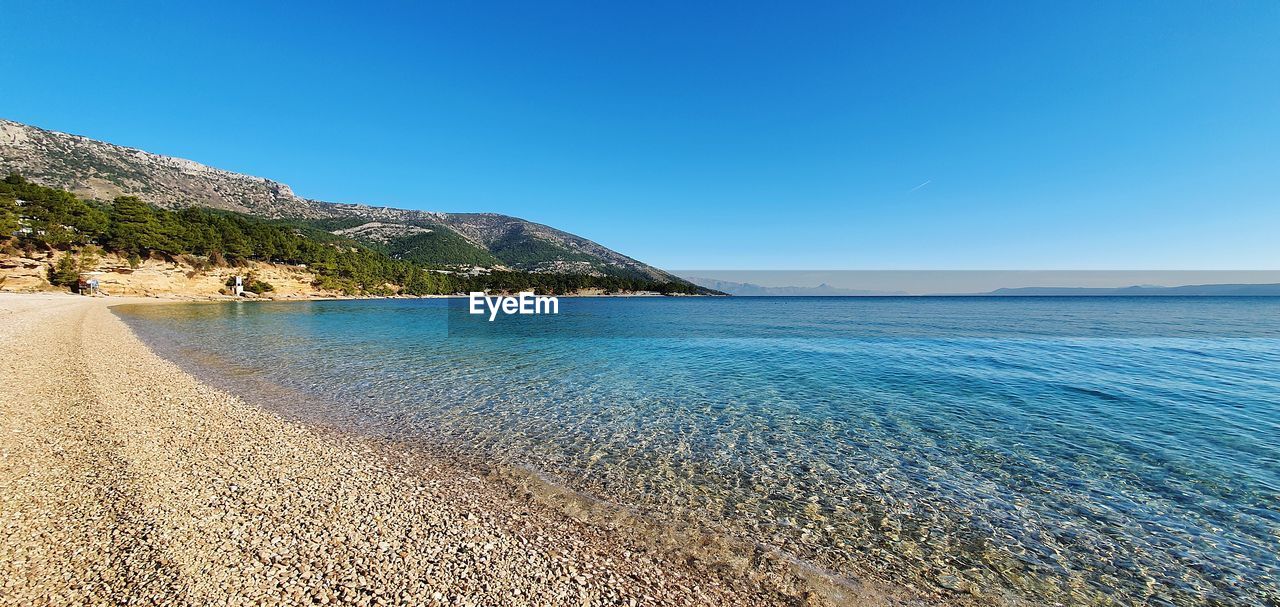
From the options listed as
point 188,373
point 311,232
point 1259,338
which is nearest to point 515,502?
point 188,373

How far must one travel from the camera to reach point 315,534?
18.5 feet

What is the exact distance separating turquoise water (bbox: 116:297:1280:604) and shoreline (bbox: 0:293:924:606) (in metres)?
1.22

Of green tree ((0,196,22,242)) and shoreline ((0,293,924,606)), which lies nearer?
shoreline ((0,293,924,606))

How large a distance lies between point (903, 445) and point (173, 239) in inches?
4865

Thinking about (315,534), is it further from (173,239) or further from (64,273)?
(173,239)

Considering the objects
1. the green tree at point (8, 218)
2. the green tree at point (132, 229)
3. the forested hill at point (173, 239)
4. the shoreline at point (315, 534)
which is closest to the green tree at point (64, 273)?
the forested hill at point (173, 239)

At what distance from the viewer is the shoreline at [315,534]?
15.3 ft

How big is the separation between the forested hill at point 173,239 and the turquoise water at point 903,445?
8417cm

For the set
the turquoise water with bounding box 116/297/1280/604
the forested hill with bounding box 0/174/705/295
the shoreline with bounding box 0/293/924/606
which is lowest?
the turquoise water with bounding box 116/297/1280/604

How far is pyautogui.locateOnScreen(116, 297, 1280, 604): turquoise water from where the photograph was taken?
6184mm
